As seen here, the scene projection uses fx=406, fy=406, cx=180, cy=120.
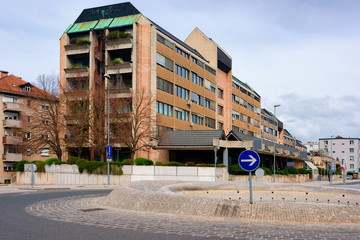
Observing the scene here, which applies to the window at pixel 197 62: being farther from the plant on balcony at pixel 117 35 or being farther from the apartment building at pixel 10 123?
the apartment building at pixel 10 123

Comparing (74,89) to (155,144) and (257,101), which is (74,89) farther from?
(257,101)

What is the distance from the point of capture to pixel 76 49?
49812mm

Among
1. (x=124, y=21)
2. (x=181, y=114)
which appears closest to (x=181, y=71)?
(x=181, y=114)

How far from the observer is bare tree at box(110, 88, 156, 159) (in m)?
40.9

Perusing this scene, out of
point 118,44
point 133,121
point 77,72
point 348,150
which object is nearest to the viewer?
point 133,121

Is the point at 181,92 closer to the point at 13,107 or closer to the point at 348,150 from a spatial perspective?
the point at 13,107

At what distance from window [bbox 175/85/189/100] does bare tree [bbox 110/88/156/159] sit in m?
7.60

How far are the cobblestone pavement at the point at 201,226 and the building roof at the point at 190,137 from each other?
30713 mm

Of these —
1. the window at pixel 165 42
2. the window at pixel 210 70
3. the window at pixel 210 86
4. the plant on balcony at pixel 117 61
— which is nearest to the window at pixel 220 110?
the window at pixel 210 86

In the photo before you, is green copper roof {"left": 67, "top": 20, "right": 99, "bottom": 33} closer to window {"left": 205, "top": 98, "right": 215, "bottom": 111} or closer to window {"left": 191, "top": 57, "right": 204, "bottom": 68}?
window {"left": 191, "top": 57, "right": 204, "bottom": 68}

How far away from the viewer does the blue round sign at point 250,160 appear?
11609 millimetres

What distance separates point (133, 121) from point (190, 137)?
22.0 ft

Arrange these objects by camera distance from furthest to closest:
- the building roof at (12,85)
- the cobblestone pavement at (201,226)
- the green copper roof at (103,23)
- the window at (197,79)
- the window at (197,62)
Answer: the building roof at (12,85) → the window at (197,62) → the window at (197,79) → the green copper roof at (103,23) → the cobblestone pavement at (201,226)

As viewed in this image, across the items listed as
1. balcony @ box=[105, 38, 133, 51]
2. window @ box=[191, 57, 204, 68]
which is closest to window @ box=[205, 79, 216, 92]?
window @ box=[191, 57, 204, 68]
